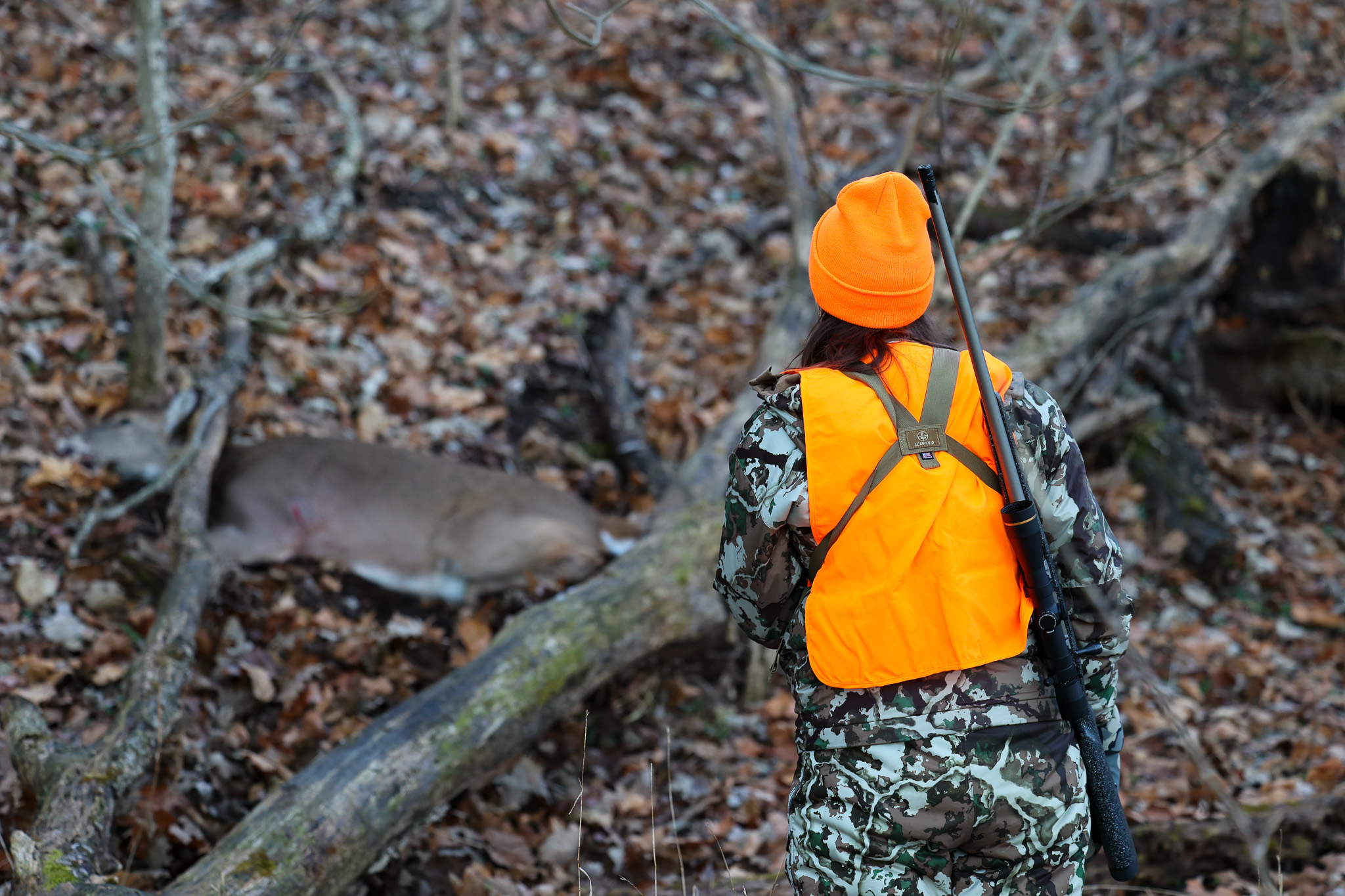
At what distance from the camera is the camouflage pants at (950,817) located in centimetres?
205

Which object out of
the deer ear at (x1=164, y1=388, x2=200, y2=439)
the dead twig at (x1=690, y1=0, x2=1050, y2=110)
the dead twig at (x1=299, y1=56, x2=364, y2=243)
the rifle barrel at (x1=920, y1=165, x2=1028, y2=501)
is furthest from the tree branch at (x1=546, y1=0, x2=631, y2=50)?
the dead twig at (x1=299, y1=56, x2=364, y2=243)

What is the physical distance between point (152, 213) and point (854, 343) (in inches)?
152

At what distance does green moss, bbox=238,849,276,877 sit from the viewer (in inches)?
109

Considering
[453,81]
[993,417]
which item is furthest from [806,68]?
[453,81]

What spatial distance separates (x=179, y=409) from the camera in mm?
5117

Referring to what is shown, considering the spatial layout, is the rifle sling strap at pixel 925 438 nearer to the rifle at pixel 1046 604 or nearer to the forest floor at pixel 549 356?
the rifle at pixel 1046 604

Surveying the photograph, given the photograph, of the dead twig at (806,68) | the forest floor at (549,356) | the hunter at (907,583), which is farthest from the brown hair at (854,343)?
the dead twig at (806,68)

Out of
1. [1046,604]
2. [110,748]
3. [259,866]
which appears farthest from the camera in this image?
[110,748]

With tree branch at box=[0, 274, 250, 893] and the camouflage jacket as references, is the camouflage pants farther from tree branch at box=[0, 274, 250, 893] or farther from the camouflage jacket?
tree branch at box=[0, 274, 250, 893]

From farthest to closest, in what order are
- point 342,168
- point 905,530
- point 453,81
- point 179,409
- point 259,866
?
1. point 453,81
2. point 342,168
3. point 179,409
4. point 259,866
5. point 905,530

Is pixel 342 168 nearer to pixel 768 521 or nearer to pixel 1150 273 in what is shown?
pixel 1150 273

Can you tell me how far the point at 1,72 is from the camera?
6438 millimetres

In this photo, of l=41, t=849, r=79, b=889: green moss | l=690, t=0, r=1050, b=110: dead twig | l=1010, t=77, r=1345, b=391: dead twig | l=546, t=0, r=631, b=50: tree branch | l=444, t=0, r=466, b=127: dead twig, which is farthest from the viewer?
l=444, t=0, r=466, b=127: dead twig

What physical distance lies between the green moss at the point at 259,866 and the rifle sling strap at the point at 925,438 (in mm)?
1767
